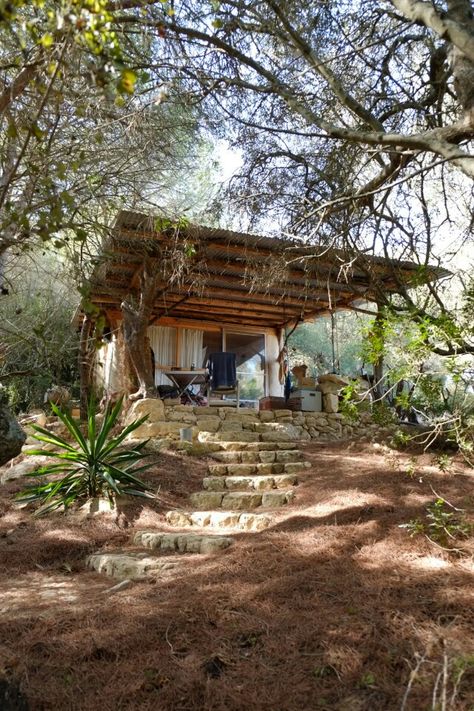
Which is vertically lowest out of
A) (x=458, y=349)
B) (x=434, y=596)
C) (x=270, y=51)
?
(x=434, y=596)

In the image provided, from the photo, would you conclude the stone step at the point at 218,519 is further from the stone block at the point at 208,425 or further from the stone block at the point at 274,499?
the stone block at the point at 208,425

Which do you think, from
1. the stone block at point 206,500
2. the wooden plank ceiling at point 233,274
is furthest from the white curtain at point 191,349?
the stone block at point 206,500

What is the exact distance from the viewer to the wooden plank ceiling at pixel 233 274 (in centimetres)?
627

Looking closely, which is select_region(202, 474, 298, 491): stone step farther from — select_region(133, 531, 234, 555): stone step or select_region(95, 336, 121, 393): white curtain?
select_region(95, 336, 121, 393): white curtain

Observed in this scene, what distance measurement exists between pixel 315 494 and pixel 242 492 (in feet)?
3.33

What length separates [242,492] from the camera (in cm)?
644

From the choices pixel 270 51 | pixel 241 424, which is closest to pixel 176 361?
pixel 241 424

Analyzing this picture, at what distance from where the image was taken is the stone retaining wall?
8.58 m

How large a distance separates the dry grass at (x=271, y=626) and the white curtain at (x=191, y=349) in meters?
9.18

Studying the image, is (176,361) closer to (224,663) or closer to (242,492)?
A: (242,492)

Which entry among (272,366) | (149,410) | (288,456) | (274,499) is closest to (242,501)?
(274,499)

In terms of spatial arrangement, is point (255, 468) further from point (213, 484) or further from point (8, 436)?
point (8, 436)

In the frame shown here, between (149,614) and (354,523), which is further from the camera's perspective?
(354,523)

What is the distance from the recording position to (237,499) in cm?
612
